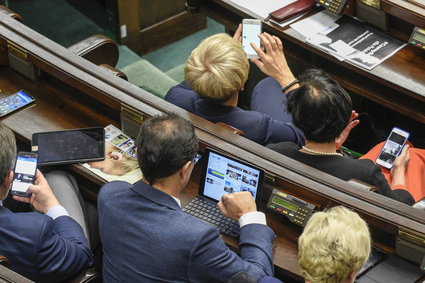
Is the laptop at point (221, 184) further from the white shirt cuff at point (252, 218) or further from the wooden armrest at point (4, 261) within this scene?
the wooden armrest at point (4, 261)

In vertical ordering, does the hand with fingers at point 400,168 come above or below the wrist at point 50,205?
above

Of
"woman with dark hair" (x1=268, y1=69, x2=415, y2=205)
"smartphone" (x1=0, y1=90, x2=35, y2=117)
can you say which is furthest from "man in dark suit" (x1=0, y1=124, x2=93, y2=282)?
"woman with dark hair" (x1=268, y1=69, x2=415, y2=205)

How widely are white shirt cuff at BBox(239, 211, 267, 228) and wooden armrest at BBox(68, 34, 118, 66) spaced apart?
1.57 m

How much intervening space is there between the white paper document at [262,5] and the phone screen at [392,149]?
1.13 m

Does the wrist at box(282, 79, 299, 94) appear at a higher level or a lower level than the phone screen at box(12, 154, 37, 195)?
higher

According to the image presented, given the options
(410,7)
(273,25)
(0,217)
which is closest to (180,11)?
(273,25)

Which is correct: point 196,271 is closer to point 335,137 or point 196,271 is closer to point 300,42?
point 335,137

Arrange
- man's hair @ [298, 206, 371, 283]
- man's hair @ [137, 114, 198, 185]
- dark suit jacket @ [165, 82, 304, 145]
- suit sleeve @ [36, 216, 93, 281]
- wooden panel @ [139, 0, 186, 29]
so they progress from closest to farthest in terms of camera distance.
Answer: man's hair @ [298, 206, 371, 283]
man's hair @ [137, 114, 198, 185]
suit sleeve @ [36, 216, 93, 281]
dark suit jacket @ [165, 82, 304, 145]
wooden panel @ [139, 0, 186, 29]

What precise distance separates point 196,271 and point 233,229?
391 millimetres

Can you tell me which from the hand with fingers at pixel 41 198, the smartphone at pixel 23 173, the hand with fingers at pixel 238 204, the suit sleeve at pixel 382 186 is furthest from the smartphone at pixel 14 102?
the suit sleeve at pixel 382 186

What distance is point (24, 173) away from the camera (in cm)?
242

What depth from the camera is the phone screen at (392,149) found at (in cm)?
272

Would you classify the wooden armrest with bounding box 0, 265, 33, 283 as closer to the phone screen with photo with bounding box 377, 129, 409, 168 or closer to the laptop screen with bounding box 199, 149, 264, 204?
A: the laptop screen with bounding box 199, 149, 264, 204

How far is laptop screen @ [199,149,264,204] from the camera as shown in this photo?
2.26 m
